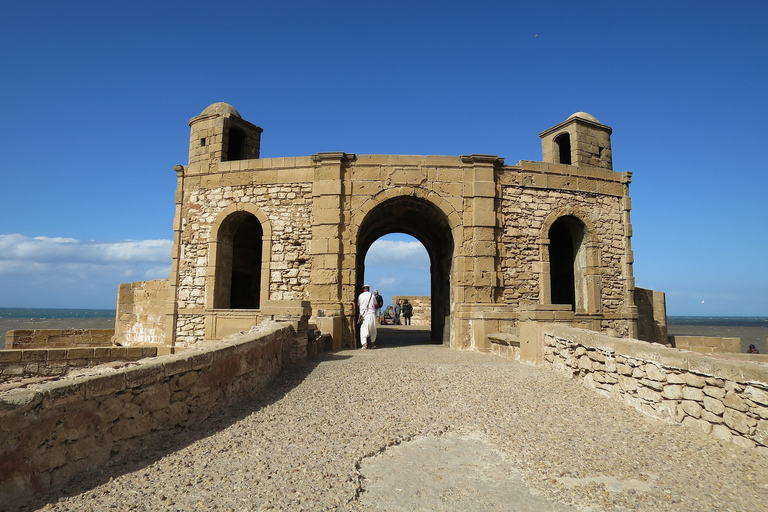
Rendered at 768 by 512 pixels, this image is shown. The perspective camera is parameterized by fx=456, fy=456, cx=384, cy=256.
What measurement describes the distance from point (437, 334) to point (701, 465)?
1052cm

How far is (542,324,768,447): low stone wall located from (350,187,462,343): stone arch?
5809 millimetres

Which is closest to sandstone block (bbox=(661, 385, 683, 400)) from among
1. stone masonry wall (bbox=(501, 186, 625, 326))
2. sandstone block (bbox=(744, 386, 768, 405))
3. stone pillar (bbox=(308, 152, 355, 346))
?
sandstone block (bbox=(744, 386, 768, 405))

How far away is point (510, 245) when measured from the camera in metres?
11.8

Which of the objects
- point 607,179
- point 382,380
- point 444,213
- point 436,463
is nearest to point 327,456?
point 436,463

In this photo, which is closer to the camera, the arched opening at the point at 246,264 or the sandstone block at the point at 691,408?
the sandstone block at the point at 691,408

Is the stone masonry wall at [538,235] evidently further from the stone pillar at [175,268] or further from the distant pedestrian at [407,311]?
the distant pedestrian at [407,311]

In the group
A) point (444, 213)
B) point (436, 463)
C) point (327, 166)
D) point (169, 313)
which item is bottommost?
point (436, 463)

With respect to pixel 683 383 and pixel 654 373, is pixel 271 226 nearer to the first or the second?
pixel 654 373

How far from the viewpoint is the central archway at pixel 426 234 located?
12.3 meters

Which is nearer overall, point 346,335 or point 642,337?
point 346,335

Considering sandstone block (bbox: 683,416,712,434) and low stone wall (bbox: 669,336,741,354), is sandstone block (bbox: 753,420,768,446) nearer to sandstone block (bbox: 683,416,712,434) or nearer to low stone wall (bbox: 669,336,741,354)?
sandstone block (bbox: 683,416,712,434)

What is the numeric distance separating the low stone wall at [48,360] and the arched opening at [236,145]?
6.63m

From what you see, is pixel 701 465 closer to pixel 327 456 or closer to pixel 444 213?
pixel 327 456

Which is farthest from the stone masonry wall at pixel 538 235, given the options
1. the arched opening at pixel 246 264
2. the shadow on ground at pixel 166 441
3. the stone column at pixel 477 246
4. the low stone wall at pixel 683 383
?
the arched opening at pixel 246 264
